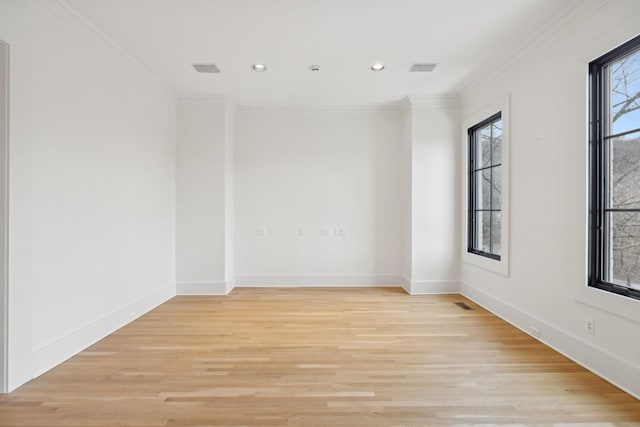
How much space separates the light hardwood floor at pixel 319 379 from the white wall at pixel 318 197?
5.39ft

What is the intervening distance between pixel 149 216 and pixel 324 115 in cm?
299

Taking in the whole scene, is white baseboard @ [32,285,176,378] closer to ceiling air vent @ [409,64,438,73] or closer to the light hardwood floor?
the light hardwood floor

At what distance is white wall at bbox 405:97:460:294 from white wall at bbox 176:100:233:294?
2.83 metres

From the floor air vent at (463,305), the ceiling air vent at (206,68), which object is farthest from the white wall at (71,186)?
the floor air vent at (463,305)

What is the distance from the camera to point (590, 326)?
2.60 metres

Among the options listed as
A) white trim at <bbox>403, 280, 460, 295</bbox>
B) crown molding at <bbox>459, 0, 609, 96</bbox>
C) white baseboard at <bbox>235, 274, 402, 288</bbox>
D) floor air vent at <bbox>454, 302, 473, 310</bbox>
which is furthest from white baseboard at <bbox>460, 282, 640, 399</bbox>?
crown molding at <bbox>459, 0, 609, 96</bbox>

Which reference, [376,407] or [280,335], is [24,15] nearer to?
[280,335]

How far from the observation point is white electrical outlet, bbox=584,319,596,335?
257 centimetres

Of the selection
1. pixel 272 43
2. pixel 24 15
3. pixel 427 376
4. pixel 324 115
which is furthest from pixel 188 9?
pixel 427 376

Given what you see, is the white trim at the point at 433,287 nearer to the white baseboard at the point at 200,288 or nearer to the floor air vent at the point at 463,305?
the floor air vent at the point at 463,305

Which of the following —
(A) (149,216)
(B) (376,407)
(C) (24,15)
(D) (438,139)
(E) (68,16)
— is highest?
(E) (68,16)

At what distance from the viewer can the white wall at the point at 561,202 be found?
239 centimetres

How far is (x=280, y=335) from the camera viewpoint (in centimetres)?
336

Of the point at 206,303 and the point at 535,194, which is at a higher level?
the point at 535,194
